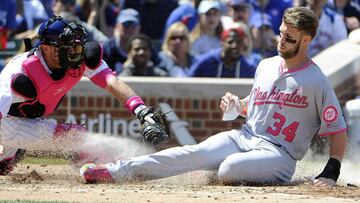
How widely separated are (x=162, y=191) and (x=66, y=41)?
1.59 meters

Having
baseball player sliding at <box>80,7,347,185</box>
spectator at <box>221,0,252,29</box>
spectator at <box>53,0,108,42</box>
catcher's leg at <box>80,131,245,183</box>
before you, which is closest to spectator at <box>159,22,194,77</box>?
spectator at <box>221,0,252,29</box>

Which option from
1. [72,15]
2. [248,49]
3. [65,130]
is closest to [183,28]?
[248,49]

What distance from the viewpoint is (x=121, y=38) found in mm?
13750

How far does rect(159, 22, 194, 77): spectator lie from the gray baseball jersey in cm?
531

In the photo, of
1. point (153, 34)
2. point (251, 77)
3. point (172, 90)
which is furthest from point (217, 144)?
point (153, 34)

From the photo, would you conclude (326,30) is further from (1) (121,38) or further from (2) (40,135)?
(2) (40,135)

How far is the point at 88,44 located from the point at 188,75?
195 inches

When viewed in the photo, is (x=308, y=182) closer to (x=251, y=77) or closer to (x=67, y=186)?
(x=67, y=186)

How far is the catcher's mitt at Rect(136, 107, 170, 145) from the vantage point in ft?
25.4

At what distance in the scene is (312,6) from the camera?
13.4 metres

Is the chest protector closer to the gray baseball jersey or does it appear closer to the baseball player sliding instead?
the baseball player sliding

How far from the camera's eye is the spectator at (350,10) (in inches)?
554

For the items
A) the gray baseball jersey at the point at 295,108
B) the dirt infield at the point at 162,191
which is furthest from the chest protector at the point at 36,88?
the gray baseball jersey at the point at 295,108

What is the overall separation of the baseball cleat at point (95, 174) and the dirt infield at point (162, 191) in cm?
8
